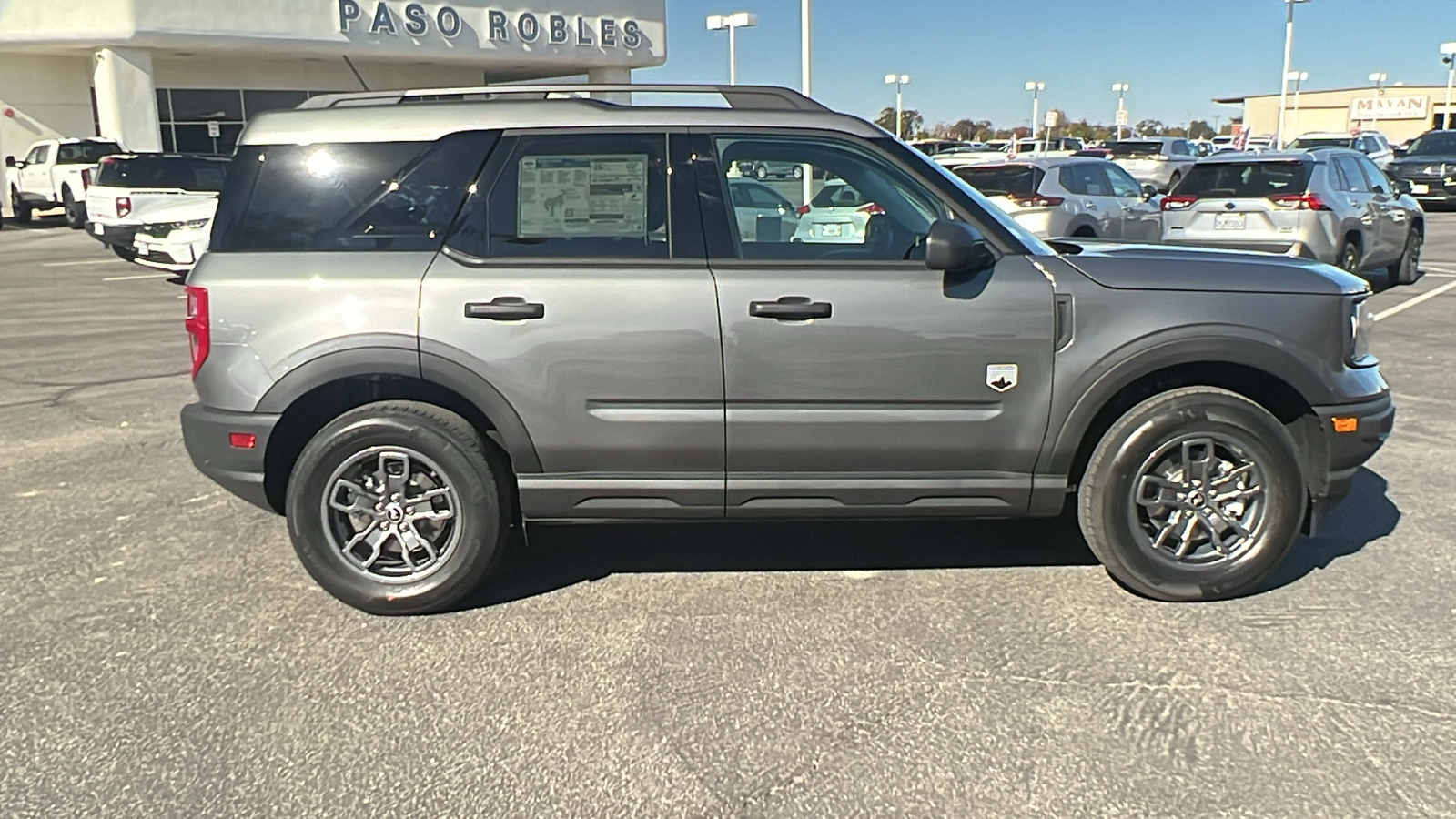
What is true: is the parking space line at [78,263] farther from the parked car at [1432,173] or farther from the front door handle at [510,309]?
the parked car at [1432,173]

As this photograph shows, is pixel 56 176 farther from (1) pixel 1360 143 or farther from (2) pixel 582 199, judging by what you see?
(1) pixel 1360 143

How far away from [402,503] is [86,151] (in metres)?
24.5

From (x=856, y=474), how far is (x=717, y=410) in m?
0.56

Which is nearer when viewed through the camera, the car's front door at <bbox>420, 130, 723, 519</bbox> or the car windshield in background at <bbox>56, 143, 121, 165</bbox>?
the car's front door at <bbox>420, 130, 723, 519</bbox>

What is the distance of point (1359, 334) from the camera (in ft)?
13.9

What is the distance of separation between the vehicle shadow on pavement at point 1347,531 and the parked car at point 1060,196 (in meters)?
6.78

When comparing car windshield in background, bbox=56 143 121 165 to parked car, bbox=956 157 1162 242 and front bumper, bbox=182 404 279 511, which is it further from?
front bumper, bbox=182 404 279 511

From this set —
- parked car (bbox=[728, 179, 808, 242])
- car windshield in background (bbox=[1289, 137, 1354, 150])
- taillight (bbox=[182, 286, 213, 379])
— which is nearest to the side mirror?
parked car (bbox=[728, 179, 808, 242])

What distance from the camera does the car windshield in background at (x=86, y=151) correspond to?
24.3 meters

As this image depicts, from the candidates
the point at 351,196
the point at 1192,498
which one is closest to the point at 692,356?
the point at 351,196

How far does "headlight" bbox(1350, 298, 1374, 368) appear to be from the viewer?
419 centimetres

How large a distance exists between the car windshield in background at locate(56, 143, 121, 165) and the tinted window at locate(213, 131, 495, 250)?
23.6 meters

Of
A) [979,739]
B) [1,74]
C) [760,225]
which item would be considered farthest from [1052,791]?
[1,74]

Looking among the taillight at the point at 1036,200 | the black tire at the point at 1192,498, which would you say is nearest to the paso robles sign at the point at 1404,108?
the taillight at the point at 1036,200
